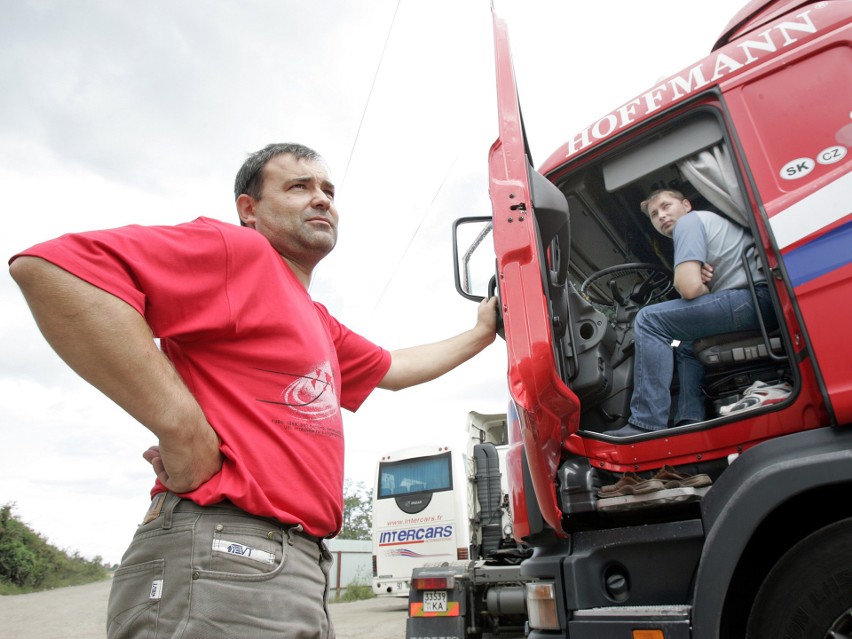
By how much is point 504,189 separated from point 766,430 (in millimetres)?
1288

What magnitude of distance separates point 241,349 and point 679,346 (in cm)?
212

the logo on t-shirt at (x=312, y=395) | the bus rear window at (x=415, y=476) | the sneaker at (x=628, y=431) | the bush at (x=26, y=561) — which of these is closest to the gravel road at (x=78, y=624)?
the bus rear window at (x=415, y=476)

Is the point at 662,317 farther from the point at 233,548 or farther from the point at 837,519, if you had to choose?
the point at 233,548

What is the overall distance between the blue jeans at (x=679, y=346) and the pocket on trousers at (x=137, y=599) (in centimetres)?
203

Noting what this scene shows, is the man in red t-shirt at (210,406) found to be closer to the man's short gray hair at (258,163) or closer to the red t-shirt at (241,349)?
the red t-shirt at (241,349)

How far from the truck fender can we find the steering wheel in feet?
4.78

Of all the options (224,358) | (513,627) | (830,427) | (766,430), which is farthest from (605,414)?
(513,627)

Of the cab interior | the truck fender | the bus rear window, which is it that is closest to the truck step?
the truck fender

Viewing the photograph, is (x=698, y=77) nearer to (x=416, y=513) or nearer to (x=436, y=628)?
(x=436, y=628)

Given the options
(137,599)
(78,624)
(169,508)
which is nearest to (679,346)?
(169,508)

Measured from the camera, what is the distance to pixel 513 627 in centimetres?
643

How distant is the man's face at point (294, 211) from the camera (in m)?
1.94

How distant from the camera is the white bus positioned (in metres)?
11.9

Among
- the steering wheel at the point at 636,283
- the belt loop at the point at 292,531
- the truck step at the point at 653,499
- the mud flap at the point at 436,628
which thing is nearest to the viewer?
the belt loop at the point at 292,531
